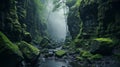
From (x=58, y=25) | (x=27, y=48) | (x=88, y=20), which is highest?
(x=88, y=20)

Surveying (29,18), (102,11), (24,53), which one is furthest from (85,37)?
(29,18)

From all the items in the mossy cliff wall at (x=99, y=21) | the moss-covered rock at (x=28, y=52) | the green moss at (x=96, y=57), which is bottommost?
the green moss at (x=96, y=57)

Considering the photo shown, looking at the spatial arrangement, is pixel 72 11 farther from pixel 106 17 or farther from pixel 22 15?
pixel 106 17

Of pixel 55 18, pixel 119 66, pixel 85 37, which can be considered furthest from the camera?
pixel 55 18

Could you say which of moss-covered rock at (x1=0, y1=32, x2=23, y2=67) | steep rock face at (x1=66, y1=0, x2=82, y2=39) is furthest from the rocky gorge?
steep rock face at (x1=66, y1=0, x2=82, y2=39)

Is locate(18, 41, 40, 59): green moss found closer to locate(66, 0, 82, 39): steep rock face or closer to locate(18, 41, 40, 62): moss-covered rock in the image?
locate(18, 41, 40, 62): moss-covered rock

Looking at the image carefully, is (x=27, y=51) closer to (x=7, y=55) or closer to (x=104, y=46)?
(x=7, y=55)

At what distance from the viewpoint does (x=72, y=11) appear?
47250mm

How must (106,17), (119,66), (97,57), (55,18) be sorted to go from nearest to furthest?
(119,66) → (97,57) → (106,17) → (55,18)

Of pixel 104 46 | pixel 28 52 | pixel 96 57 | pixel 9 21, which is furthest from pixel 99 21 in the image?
pixel 9 21

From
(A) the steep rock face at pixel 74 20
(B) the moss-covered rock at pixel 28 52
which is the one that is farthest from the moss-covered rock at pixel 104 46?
(A) the steep rock face at pixel 74 20

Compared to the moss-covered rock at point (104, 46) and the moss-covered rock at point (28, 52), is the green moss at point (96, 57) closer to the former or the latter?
the moss-covered rock at point (104, 46)

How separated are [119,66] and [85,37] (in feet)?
47.3

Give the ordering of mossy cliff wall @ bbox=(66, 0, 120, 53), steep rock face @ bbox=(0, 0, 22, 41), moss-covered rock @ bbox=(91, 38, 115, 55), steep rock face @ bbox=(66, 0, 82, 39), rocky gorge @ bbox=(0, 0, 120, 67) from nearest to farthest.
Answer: rocky gorge @ bbox=(0, 0, 120, 67) → steep rock face @ bbox=(0, 0, 22, 41) → moss-covered rock @ bbox=(91, 38, 115, 55) → mossy cliff wall @ bbox=(66, 0, 120, 53) → steep rock face @ bbox=(66, 0, 82, 39)
